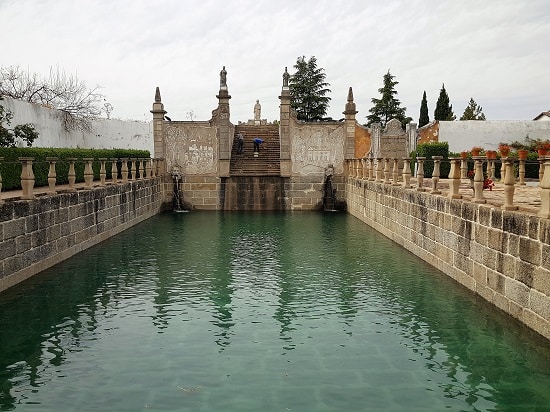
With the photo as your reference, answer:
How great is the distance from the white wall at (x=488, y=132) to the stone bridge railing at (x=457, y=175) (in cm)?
1201

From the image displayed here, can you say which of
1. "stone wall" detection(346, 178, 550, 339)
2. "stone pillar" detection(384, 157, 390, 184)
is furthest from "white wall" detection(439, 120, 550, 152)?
"stone wall" detection(346, 178, 550, 339)

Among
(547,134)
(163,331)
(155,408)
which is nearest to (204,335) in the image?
(163,331)

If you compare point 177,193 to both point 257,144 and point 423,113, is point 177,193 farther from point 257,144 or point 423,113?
point 423,113

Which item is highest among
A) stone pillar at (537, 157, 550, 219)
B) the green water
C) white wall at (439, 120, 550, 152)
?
white wall at (439, 120, 550, 152)

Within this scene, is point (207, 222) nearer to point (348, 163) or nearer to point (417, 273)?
point (348, 163)

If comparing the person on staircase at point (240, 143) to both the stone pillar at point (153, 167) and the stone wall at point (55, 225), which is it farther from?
the stone wall at point (55, 225)

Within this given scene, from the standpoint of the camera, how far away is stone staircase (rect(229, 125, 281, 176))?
1029 inches

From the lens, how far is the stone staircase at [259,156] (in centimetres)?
2612

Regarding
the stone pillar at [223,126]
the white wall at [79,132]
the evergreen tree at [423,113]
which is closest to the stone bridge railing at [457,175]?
the stone pillar at [223,126]

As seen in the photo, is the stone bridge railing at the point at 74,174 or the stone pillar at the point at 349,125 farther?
the stone pillar at the point at 349,125

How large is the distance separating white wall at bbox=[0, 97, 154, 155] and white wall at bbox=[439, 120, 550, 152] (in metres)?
17.8

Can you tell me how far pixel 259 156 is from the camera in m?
27.5

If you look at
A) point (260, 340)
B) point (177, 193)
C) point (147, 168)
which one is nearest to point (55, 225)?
point (260, 340)

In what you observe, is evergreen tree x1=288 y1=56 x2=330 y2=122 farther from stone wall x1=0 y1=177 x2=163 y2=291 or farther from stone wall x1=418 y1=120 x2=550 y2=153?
stone wall x1=0 y1=177 x2=163 y2=291
